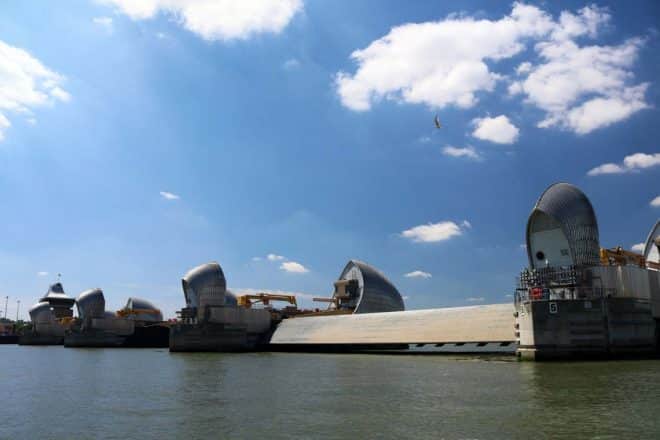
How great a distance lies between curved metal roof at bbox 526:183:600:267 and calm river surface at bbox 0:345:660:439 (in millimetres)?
11343

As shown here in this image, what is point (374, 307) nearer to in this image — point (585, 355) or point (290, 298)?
point (290, 298)

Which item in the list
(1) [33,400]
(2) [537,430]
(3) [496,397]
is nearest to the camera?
(2) [537,430]

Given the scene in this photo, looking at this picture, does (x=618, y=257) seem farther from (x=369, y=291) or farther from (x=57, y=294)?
(x=57, y=294)

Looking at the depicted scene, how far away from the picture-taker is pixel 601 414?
18312 mm

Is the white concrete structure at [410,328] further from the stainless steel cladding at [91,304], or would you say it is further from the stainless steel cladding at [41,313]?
the stainless steel cladding at [41,313]

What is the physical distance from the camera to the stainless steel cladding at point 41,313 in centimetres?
15200

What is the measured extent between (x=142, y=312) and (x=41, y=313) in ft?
120

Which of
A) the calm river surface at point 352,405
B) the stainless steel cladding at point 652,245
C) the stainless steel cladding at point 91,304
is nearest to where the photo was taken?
the calm river surface at point 352,405

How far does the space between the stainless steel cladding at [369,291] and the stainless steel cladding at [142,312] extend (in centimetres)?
5914

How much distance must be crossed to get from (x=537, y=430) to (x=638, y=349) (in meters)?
32.3

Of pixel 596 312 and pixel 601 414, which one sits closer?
pixel 601 414

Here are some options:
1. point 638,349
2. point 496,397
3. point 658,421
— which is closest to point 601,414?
point 658,421

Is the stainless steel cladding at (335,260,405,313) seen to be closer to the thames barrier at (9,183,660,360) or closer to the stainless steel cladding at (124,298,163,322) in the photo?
the thames barrier at (9,183,660,360)

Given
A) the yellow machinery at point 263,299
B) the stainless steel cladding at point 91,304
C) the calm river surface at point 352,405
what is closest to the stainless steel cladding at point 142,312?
the stainless steel cladding at point 91,304
